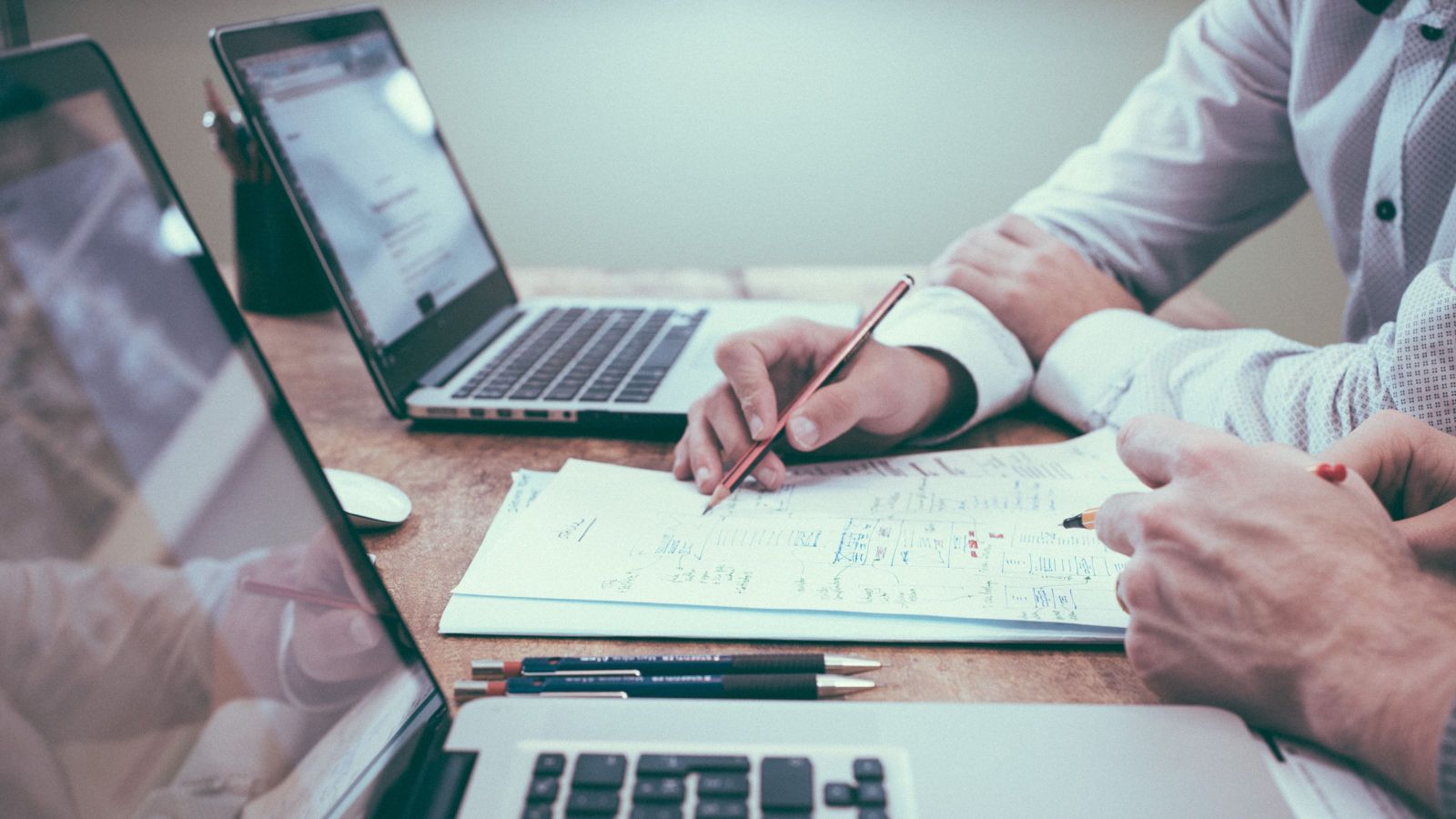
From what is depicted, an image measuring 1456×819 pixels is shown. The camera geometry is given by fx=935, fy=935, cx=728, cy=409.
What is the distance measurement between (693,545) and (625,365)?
0.98 feet

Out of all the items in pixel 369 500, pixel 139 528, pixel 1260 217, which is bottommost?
pixel 1260 217

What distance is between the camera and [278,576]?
1.13ft

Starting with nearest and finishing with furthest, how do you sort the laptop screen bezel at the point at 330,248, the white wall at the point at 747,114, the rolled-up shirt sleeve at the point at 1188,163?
the laptop screen bezel at the point at 330,248, the rolled-up shirt sleeve at the point at 1188,163, the white wall at the point at 747,114

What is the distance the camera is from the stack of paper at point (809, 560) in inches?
18.5

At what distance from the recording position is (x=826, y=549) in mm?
526

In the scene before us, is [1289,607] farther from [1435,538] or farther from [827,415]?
[827,415]

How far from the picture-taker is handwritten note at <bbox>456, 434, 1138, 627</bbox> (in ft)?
1.58

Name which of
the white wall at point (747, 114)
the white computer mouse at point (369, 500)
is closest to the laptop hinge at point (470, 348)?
the white computer mouse at point (369, 500)

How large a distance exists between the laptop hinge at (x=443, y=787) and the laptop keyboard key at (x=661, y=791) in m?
0.07

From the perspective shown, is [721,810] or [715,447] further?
[715,447]

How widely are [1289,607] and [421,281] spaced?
0.70 meters

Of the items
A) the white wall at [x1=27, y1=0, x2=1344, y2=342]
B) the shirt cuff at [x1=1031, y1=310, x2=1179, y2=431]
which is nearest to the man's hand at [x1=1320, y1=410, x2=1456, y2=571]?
the shirt cuff at [x1=1031, y1=310, x2=1179, y2=431]

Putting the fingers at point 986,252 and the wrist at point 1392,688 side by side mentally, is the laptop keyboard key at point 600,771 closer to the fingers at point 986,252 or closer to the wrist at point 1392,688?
the wrist at point 1392,688

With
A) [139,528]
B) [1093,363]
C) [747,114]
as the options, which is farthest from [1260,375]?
[747,114]
